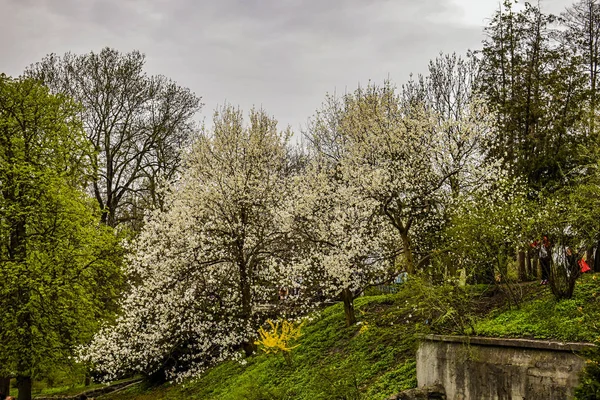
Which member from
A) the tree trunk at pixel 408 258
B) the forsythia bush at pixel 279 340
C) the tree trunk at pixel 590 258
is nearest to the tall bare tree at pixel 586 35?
the tree trunk at pixel 590 258

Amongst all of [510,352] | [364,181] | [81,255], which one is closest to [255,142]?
[364,181]

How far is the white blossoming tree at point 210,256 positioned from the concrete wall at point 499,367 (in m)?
7.42

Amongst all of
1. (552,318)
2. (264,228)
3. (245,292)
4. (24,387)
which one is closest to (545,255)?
(552,318)

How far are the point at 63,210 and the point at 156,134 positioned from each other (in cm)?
855

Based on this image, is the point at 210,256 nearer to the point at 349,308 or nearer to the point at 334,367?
the point at 349,308

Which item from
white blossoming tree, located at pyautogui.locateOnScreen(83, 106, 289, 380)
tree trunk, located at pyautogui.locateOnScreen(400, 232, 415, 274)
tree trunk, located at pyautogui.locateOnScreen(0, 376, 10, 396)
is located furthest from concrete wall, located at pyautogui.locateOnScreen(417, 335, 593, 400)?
tree trunk, located at pyautogui.locateOnScreen(0, 376, 10, 396)

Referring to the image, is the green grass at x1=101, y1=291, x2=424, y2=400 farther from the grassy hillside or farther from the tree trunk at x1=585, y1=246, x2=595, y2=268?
the tree trunk at x1=585, y1=246, x2=595, y2=268

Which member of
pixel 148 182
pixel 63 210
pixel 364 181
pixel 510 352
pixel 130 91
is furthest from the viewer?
pixel 148 182

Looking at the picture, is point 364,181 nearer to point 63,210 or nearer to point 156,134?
point 63,210

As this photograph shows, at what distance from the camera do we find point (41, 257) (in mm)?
16922

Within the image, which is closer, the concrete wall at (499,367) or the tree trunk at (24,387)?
the concrete wall at (499,367)

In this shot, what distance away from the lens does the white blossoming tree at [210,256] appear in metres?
15.8

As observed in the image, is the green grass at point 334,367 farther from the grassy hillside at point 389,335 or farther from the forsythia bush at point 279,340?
the forsythia bush at point 279,340

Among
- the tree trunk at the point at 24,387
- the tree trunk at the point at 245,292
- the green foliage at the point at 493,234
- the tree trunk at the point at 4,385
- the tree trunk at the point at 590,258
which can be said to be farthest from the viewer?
the tree trunk at the point at 4,385
